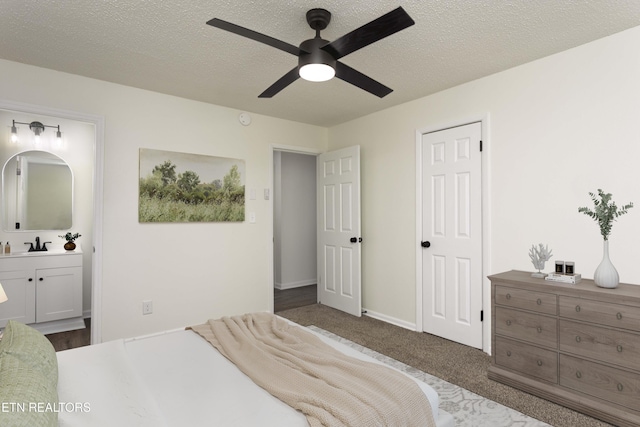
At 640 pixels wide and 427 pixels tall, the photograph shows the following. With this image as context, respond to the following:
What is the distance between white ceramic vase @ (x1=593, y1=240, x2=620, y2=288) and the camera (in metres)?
2.13

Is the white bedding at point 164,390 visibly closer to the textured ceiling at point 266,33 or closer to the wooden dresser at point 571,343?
the wooden dresser at point 571,343

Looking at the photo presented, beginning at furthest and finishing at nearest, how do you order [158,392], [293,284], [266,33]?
[293,284] < [266,33] < [158,392]

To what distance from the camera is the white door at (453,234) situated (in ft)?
10.4

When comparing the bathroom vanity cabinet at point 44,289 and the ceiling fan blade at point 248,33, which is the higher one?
the ceiling fan blade at point 248,33

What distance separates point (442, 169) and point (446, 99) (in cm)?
69

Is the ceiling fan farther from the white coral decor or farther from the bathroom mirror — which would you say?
the bathroom mirror

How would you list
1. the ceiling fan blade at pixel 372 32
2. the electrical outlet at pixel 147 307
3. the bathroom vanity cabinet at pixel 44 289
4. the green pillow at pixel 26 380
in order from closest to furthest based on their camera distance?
1. the green pillow at pixel 26 380
2. the ceiling fan blade at pixel 372 32
3. the electrical outlet at pixel 147 307
4. the bathroom vanity cabinet at pixel 44 289

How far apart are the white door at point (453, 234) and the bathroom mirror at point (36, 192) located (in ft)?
13.6

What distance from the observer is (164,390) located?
1.43m

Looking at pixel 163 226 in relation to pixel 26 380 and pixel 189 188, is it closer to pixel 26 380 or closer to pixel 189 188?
pixel 189 188

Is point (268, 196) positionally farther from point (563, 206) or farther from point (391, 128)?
point (563, 206)

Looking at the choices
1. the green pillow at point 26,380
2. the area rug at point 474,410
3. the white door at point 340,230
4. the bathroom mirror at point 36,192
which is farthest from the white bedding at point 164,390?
the bathroom mirror at point 36,192

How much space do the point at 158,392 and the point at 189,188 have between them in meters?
→ 2.54

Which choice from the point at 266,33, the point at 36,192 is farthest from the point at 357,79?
the point at 36,192
